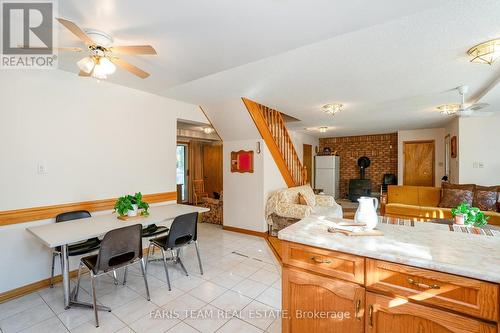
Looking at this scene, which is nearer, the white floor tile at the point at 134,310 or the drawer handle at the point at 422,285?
the drawer handle at the point at 422,285

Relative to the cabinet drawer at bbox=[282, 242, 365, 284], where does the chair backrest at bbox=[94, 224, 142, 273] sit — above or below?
below

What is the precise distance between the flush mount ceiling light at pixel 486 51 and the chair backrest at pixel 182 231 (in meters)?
3.28

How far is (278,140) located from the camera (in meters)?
4.77

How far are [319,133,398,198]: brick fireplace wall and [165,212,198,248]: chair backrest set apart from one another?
728 cm

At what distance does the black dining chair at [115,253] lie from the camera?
79.4 inches

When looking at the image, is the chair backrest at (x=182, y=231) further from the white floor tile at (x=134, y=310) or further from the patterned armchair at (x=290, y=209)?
the patterned armchair at (x=290, y=209)

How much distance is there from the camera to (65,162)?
9.21 feet

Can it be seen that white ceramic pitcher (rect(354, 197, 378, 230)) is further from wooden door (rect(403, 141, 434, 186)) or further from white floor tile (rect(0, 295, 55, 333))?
wooden door (rect(403, 141, 434, 186))

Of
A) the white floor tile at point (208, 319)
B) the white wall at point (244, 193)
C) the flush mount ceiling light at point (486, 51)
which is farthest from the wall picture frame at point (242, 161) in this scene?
the flush mount ceiling light at point (486, 51)

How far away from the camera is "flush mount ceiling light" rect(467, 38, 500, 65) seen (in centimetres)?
204

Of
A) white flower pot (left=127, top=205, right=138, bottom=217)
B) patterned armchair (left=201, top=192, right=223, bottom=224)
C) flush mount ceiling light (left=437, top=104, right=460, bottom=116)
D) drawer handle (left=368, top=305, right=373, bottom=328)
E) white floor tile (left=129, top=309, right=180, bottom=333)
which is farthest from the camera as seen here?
patterned armchair (left=201, top=192, right=223, bottom=224)

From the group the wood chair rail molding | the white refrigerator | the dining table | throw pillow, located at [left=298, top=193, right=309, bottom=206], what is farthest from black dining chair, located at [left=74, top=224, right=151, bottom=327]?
the white refrigerator

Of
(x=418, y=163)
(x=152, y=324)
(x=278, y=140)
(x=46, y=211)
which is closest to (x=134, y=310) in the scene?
(x=152, y=324)

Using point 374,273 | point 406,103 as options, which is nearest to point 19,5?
point 374,273
